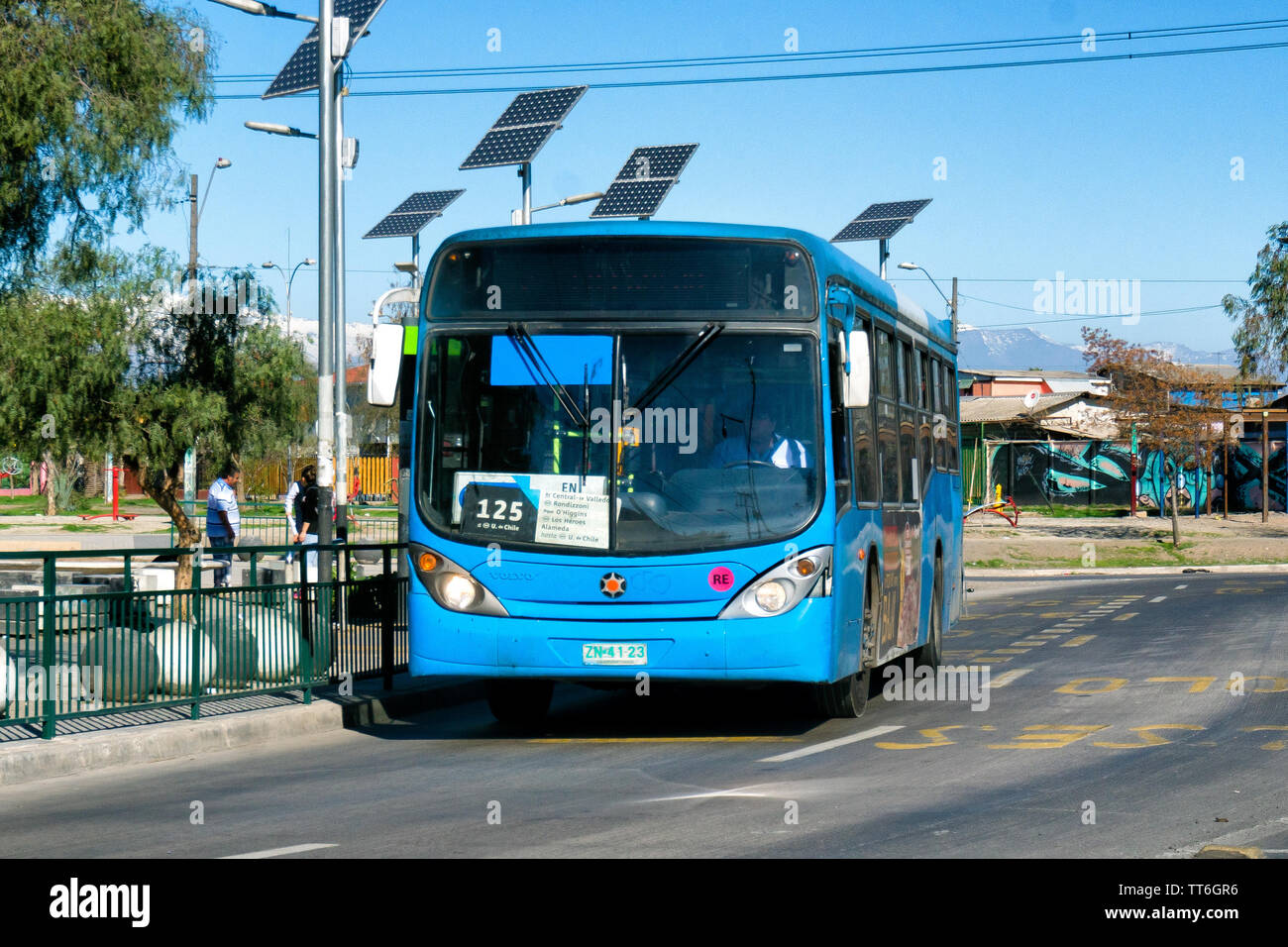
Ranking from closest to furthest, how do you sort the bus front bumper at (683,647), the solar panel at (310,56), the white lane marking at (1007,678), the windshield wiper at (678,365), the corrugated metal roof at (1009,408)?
the bus front bumper at (683,647) → the windshield wiper at (678,365) → the white lane marking at (1007,678) → the solar panel at (310,56) → the corrugated metal roof at (1009,408)

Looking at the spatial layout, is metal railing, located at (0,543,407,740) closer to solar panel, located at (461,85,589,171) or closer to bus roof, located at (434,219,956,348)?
bus roof, located at (434,219,956,348)

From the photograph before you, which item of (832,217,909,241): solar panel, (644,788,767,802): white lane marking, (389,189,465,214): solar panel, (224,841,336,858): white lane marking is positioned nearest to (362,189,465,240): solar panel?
(389,189,465,214): solar panel

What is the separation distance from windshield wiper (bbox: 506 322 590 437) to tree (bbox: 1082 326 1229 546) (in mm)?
31458

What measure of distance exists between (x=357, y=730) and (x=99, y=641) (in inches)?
89.0

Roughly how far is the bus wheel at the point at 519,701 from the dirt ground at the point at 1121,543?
2430cm

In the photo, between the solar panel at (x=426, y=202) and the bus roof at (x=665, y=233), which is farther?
the solar panel at (x=426, y=202)

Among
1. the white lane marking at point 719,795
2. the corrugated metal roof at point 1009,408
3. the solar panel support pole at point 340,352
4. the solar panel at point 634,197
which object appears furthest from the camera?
the corrugated metal roof at point 1009,408

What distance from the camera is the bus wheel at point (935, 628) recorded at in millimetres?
15164

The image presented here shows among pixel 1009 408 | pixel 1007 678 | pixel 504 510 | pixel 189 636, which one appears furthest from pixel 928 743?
pixel 1009 408

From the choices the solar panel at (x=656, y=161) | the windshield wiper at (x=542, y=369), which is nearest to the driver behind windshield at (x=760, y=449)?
the windshield wiper at (x=542, y=369)

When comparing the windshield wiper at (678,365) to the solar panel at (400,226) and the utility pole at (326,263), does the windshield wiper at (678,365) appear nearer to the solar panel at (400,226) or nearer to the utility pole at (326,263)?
the utility pole at (326,263)

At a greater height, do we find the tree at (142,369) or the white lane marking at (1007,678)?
the tree at (142,369)

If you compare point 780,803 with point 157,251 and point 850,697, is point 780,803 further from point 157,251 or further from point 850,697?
point 157,251

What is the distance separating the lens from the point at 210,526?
1980cm
